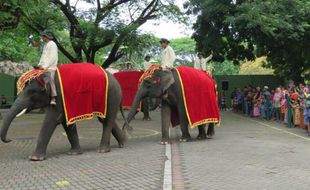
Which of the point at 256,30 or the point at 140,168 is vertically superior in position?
the point at 256,30

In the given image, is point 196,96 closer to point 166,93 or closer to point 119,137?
point 166,93

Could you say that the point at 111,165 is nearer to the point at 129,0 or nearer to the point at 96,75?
the point at 96,75

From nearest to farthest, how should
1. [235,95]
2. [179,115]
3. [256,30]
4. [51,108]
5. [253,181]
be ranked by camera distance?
[253,181] → [51,108] → [179,115] → [256,30] → [235,95]

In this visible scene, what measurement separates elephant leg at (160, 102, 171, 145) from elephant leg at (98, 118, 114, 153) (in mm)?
1733

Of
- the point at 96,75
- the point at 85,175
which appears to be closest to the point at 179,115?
the point at 96,75

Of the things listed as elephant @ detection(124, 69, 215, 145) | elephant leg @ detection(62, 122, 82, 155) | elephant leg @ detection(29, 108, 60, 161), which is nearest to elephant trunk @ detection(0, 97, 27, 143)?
elephant leg @ detection(29, 108, 60, 161)

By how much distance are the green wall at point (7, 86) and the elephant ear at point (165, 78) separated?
1014 inches

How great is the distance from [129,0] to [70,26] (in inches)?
148

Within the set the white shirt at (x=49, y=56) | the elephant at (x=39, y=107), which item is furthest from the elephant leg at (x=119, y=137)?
the white shirt at (x=49, y=56)

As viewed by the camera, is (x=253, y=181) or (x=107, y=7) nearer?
(x=253, y=181)

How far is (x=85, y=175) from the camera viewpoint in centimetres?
873

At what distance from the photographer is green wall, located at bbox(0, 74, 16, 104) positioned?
36.7 m

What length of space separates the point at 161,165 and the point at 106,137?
8.10 feet

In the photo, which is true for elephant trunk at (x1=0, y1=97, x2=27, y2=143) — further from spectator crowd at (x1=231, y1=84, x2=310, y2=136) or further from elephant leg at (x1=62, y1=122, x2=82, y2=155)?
spectator crowd at (x1=231, y1=84, x2=310, y2=136)
